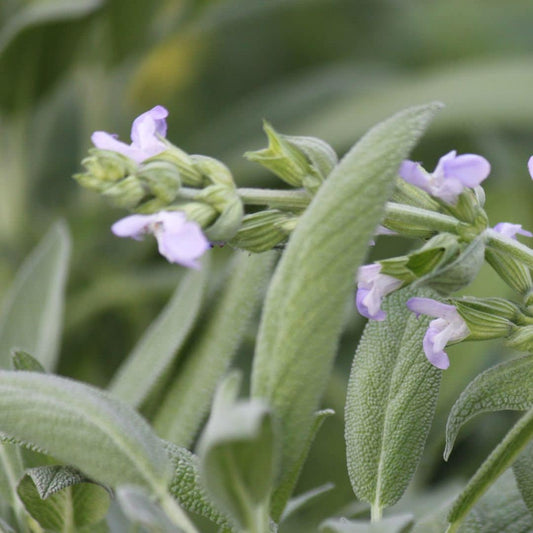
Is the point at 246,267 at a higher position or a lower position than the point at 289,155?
lower

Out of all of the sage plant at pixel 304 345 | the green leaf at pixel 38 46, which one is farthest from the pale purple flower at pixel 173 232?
the green leaf at pixel 38 46

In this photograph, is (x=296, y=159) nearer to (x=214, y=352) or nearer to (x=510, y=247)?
(x=510, y=247)

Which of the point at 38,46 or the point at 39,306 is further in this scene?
the point at 38,46

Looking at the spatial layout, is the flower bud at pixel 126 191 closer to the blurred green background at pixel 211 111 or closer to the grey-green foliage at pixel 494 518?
the grey-green foliage at pixel 494 518

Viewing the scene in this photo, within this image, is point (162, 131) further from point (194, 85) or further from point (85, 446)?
point (194, 85)

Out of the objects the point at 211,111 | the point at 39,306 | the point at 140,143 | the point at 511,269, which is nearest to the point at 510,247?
the point at 511,269

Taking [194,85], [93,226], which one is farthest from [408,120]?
[194,85]

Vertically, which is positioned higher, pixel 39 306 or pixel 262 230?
pixel 262 230
